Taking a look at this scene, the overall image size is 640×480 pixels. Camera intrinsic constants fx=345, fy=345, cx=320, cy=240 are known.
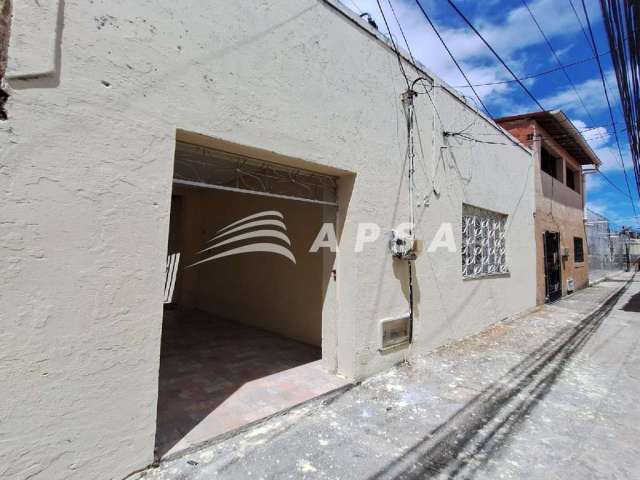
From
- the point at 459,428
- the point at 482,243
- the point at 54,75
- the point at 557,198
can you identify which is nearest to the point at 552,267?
the point at 557,198

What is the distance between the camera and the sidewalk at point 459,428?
2383mm

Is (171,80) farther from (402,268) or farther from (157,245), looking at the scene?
(402,268)

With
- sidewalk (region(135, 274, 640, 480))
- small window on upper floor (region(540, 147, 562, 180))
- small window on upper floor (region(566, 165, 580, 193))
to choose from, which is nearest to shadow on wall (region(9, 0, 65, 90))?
sidewalk (region(135, 274, 640, 480))

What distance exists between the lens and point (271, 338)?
5.59m

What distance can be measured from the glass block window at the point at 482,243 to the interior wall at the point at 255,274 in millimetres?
2834

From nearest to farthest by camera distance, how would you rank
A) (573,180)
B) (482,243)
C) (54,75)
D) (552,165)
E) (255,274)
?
(54,75)
(255,274)
(482,243)
(552,165)
(573,180)

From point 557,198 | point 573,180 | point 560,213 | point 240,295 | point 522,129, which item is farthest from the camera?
point 573,180

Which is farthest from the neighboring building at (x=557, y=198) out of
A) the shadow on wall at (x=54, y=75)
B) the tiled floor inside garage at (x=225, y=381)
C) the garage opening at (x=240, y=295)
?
the shadow on wall at (x=54, y=75)

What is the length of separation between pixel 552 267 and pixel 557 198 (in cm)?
242

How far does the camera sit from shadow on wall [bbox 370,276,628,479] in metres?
2.41

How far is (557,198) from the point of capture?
11.4 meters

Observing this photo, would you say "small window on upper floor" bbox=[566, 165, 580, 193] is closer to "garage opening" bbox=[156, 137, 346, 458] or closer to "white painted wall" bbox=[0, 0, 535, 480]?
"garage opening" bbox=[156, 137, 346, 458]

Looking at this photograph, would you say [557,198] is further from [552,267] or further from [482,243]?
[482,243]

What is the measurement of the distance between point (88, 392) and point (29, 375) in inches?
12.6
